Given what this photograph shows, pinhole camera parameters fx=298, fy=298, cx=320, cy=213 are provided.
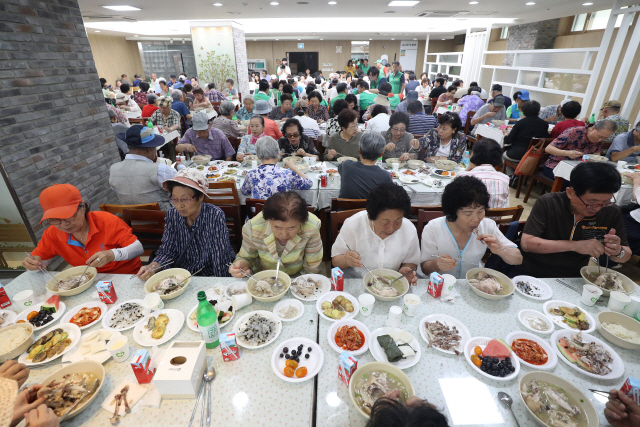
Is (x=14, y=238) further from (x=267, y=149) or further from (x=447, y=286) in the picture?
(x=447, y=286)

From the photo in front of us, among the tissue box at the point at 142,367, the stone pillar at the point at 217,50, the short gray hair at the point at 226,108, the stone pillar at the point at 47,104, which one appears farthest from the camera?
the stone pillar at the point at 217,50

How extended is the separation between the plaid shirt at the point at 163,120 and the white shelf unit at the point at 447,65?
43.2 ft

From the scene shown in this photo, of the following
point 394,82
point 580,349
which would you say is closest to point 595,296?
point 580,349

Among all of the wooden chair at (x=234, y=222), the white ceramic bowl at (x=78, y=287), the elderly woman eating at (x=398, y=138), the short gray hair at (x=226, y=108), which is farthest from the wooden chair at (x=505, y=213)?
the short gray hair at (x=226, y=108)

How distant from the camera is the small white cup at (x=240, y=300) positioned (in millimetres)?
1784

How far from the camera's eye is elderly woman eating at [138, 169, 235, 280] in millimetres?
2303

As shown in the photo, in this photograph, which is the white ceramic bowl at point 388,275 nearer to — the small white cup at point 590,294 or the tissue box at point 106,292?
the small white cup at point 590,294

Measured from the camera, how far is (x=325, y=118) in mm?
7059

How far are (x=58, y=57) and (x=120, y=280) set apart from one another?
3276mm

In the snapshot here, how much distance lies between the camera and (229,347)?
56.8 inches

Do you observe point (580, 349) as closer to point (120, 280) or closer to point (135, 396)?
point (135, 396)

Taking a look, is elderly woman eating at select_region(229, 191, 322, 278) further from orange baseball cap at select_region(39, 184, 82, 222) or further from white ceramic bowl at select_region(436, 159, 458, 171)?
white ceramic bowl at select_region(436, 159, 458, 171)

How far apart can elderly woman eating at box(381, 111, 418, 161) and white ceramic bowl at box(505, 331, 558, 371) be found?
11.0ft

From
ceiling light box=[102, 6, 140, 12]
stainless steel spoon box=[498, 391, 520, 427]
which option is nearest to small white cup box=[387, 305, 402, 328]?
stainless steel spoon box=[498, 391, 520, 427]
